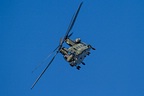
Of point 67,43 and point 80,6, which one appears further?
point 67,43

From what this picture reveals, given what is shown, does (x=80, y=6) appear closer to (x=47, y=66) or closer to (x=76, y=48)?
(x=76, y=48)

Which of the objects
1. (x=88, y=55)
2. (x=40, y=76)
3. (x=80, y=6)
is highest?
(x=80, y=6)

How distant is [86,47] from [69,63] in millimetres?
5294

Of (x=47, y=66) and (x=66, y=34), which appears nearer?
(x=47, y=66)

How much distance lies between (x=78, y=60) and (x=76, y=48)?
7.84 ft

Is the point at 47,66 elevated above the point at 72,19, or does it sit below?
below

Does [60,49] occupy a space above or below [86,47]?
below

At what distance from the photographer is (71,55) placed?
49.1 metres

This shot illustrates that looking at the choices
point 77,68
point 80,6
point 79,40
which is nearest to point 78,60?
point 77,68

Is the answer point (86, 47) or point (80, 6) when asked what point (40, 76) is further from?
point (80, 6)

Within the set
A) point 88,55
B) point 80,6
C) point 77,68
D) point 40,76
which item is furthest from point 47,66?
point 80,6

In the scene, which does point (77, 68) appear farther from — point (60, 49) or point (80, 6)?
point (80, 6)

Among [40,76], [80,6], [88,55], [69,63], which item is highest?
[80,6]

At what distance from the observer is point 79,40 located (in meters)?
53.5
